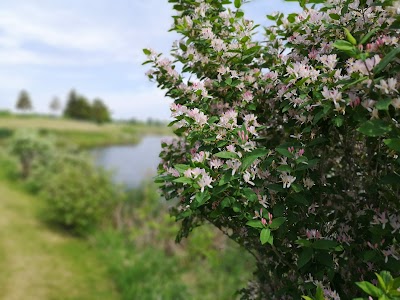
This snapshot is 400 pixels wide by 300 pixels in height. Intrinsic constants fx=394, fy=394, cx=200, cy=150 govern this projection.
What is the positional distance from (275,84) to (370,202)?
1.04 metres

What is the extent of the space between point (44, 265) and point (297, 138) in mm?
9652

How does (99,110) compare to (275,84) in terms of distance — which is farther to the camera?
(99,110)

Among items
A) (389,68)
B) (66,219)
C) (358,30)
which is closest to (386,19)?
(358,30)

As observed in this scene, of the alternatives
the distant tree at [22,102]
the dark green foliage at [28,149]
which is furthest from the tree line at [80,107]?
the dark green foliage at [28,149]

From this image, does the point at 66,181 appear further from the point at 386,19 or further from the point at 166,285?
the point at 386,19

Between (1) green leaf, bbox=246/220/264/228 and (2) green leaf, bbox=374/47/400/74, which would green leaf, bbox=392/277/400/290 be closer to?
(1) green leaf, bbox=246/220/264/228

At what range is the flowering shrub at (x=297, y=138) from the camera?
2150 mm

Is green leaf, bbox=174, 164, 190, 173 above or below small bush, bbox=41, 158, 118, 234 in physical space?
above

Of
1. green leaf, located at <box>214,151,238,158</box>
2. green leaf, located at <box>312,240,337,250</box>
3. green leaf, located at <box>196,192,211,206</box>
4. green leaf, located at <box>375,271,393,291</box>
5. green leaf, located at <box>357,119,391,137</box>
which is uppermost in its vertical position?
green leaf, located at <box>357,119,391,137</box>

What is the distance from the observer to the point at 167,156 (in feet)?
10.3

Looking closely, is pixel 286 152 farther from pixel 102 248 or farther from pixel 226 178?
pixel 102 248

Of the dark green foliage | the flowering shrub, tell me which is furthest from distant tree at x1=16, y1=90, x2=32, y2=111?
the flowering shrub

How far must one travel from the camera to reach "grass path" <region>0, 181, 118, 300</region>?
8828 mm

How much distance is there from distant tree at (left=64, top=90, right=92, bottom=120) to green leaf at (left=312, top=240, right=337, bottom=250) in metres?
88.8
